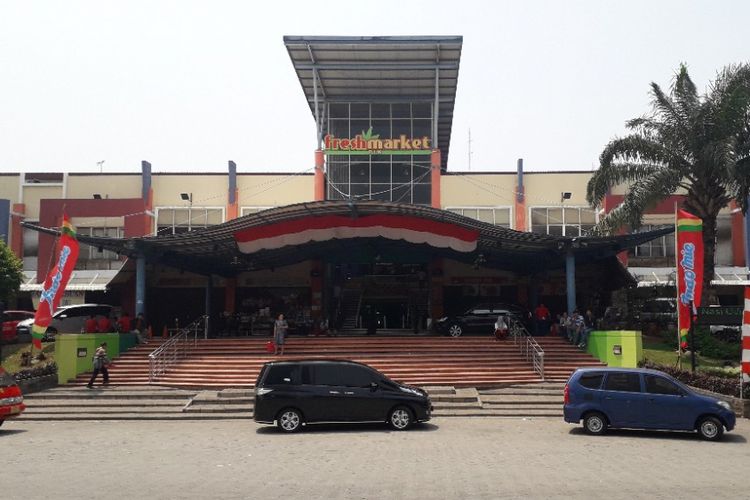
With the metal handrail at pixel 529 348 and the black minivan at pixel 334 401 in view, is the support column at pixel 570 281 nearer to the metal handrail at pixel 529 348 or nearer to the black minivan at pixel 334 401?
the metal handrail at pixel 529 348

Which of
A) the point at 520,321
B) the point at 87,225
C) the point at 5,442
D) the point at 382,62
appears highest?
the point at 382,62

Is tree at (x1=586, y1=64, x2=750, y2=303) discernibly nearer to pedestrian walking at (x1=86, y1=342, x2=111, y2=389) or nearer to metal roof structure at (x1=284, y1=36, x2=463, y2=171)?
metal roof structure at (x1=284, y1=36, x2=463, y2=171)

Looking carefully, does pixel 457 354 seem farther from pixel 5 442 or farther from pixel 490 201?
pixel 490 201

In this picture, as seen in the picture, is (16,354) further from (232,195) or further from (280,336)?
(232,195)

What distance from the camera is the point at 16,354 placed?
28.6 m

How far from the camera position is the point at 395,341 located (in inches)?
1061

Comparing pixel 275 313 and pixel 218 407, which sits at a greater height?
pixel 275 313

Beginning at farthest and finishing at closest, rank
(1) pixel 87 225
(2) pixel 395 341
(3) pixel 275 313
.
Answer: (1) pixel 87 225 → (3) pixel 275 313 → (2) pixel 395 341

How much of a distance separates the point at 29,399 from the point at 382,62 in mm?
26425

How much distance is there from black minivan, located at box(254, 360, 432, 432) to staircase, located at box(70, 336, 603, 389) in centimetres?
643

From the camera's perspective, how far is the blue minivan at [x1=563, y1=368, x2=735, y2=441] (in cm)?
1513

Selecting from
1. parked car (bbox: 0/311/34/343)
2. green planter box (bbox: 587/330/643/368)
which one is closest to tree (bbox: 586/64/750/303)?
green planter box (bbox: 587/330/643/368)

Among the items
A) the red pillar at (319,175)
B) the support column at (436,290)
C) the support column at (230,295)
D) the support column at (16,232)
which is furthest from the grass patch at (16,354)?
the red pillar at (319,175)

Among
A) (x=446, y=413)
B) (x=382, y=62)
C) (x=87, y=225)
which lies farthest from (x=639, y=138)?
(x=87, y=225)
